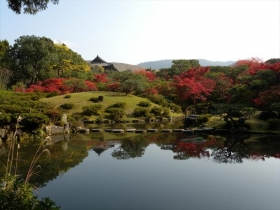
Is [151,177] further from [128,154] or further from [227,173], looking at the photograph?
[128,154]

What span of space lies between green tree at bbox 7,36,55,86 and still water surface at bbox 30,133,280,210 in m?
23.8

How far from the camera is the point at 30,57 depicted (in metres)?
35.6

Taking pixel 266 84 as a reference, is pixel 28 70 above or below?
above

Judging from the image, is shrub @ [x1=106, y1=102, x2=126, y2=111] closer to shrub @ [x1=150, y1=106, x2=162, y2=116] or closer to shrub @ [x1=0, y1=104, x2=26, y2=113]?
shrub @ [x1=150, y1=106, x2=162, y2=116]

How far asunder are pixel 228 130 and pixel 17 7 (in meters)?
14.0

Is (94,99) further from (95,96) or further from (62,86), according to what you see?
(62,86)

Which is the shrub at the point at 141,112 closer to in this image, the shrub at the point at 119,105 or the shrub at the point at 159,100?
the shrub at the point at 119,105

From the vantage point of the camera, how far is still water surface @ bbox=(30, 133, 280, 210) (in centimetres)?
685

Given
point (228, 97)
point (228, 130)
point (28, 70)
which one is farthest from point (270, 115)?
point (28, 70)

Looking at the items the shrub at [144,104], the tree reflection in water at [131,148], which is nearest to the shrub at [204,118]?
the tree reflection in water at [131,148]

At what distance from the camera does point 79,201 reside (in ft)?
22.6

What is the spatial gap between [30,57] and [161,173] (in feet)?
102

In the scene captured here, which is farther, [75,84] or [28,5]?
[75,84]

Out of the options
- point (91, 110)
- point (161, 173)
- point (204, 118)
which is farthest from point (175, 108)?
point (161, 173)
